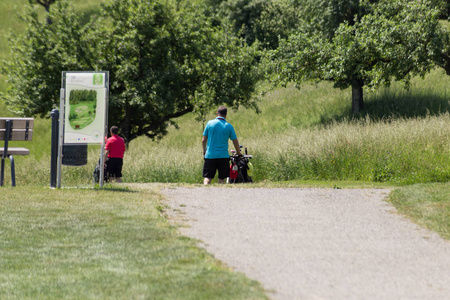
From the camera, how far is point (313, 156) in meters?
16.5

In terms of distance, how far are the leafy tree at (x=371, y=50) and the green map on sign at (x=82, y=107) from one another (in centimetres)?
1725

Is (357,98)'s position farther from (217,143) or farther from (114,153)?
(217,143)

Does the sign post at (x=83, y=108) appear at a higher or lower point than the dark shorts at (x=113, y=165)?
higher

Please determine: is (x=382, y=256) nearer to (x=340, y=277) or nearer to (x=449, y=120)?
(x=340, y=277)

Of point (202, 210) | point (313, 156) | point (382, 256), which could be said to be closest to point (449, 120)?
point (313, 156)

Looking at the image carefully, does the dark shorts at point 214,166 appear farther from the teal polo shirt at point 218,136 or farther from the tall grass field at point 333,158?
the tall grass field at point 333,158

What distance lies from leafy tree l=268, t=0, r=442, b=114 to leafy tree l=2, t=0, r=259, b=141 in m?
3.56

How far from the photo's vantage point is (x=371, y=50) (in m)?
26.7

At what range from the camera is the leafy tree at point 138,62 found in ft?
82.5

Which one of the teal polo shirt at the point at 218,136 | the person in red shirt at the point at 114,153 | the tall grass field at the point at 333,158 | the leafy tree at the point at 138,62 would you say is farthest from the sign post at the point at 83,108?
the leafy tree at the point at 138,62

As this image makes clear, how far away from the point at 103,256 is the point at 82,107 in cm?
536

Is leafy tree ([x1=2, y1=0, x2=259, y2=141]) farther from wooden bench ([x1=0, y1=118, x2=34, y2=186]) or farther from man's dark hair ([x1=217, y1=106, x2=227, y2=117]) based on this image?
man's dark hair ([x1=217, y1=106, x2=227, y2=117])

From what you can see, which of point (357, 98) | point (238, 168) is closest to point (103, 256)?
point (238, 168)

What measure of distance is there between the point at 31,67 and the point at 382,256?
2209 cm
